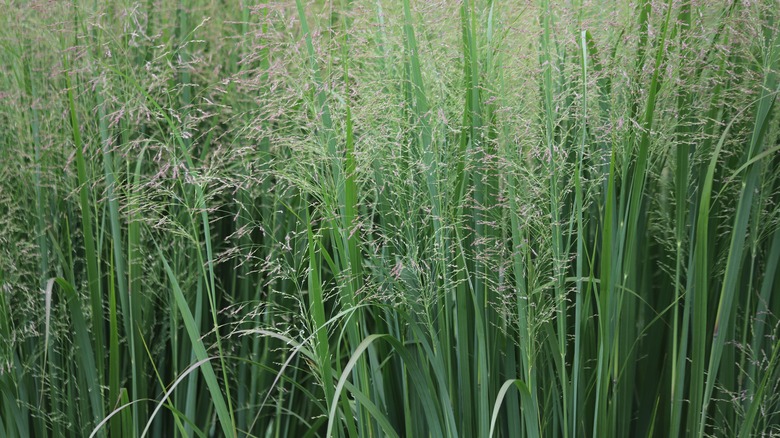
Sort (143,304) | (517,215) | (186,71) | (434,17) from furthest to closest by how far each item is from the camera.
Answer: (186,71) < (143,304) < (434,17) < (517,215)

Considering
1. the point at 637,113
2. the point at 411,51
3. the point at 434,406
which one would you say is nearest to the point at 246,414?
the point at 434,406

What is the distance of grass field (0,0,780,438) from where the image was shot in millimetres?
1342

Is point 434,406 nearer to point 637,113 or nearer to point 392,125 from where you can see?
point 392,125

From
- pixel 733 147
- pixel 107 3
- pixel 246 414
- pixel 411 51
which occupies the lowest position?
pixel 246 414

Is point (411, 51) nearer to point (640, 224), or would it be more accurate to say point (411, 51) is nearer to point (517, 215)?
point (517, 215)

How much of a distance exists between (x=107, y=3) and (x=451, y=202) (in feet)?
3.17

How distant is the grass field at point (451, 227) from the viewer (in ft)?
4.40

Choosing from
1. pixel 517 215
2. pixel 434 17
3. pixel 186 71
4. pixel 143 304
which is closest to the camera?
pixel 517 215

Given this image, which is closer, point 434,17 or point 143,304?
point 434,17

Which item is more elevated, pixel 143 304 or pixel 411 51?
pixel 411 51

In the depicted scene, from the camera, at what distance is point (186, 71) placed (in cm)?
193

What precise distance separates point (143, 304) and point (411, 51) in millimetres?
833

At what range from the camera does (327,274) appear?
6.13 feet

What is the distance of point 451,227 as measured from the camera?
135cm
